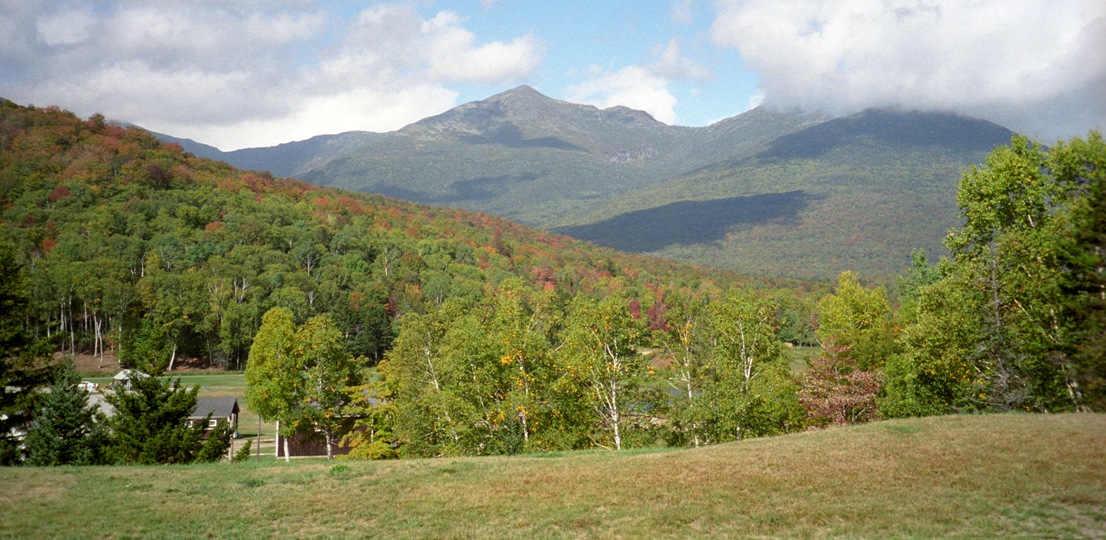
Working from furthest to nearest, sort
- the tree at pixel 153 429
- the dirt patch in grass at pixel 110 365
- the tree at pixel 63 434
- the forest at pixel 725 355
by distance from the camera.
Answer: the dirt patch in grass at pixel 110 365 → the forest at pixel 725 355 → the tree at pixel 153 429 → the tree at pixel 63 434

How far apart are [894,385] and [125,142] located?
5867 inches

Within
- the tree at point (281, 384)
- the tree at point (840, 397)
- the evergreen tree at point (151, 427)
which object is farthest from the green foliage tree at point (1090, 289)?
the tree at point (281, 384)

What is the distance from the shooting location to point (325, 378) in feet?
125

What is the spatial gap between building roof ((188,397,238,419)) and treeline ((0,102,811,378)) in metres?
17.0

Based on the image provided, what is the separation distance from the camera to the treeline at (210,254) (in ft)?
286

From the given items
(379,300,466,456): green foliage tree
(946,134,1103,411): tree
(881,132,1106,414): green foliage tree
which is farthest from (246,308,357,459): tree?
(946,134,1103,411): tree

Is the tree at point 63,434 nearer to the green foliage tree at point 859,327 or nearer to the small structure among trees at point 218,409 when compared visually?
the small structure among trees at point 218,409

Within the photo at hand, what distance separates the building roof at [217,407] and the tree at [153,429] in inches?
1140

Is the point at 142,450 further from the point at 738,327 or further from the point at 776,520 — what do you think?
the point at 738,327

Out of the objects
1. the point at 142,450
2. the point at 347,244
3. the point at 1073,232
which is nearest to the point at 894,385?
the point at 1073,232

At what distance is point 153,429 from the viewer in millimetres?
25781

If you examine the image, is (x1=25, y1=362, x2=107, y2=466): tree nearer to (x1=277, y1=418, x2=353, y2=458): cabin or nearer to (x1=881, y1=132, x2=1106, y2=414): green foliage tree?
(x1=277, y1=418, x2=353, y2=458): cabin

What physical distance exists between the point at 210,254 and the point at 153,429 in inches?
3593

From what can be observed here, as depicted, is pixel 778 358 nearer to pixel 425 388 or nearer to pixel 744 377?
pixel 744 377
